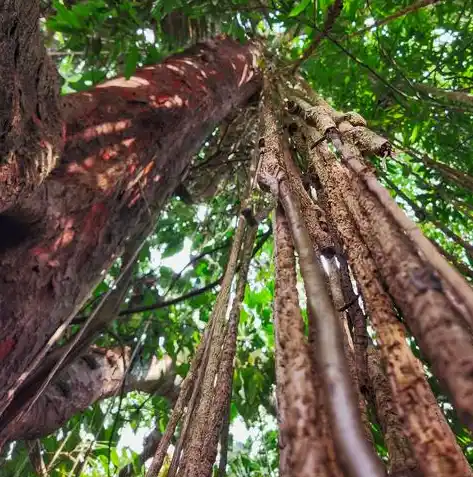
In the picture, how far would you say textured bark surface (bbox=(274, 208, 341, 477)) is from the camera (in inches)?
11.9

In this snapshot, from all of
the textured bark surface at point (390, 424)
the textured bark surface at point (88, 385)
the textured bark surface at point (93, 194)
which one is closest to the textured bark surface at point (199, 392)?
the textured bark surface at point (390, 424)

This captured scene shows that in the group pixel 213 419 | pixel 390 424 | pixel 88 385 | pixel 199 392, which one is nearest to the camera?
pixel 390 424

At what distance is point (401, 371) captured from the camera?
37 cm

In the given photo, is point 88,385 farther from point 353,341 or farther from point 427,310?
point 427,310

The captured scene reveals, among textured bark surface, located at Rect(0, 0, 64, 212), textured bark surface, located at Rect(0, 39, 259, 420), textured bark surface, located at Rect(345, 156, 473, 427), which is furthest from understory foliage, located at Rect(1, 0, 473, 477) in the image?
textured bark surface, located at Rect(0, 0, 64, 212)

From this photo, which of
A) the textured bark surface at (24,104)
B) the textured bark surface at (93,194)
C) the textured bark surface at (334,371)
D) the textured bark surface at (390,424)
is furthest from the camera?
the textured bark surface at (93,194)

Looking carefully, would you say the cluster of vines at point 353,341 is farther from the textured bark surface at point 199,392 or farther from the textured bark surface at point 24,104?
the textured bark surface at point 24,104

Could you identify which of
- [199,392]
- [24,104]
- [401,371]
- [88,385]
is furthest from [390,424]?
[88,385]

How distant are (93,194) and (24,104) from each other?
32cm

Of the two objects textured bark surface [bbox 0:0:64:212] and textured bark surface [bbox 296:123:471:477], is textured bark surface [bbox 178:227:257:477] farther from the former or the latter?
textured bark surface [bbox 0:0:64:212]

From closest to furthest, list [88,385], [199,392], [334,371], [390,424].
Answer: [334,371], [390,424], [199,392], [88,385]

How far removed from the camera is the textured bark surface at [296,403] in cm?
30

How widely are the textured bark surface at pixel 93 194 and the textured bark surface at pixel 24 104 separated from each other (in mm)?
112

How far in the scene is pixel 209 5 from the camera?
162cm
